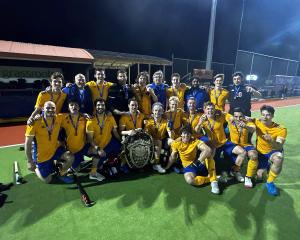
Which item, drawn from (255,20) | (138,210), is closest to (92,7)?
(138,210)

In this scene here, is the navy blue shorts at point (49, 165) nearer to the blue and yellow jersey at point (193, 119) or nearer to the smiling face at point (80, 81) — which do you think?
the smiling face at point (80, 81)

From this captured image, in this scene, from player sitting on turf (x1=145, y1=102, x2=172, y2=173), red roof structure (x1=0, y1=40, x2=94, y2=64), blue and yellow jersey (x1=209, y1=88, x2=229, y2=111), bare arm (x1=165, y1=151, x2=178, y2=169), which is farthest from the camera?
red roof structure (x1=0, y1=40, x2=94, y2=64)

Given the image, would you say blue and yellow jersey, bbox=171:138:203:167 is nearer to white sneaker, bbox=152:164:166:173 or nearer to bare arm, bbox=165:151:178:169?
bare arm, bbox=165:151:178:169

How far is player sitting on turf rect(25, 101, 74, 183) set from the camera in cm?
394

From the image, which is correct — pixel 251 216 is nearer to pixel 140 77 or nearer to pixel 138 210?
pixel 138 210

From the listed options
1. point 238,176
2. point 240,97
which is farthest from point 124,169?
point 240,97

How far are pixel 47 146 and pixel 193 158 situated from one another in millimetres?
2732

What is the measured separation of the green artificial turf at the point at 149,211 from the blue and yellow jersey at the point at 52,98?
1.46 m

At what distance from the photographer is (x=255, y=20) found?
101ft

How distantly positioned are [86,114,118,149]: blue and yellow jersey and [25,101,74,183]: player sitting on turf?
0.57 m

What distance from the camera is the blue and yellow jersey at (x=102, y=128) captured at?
4.40 m

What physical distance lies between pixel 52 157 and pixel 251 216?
3.51 m

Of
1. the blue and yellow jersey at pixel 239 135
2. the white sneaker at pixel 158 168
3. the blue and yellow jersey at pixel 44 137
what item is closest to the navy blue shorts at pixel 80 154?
the blue and yellow jersey at pixel 44 137

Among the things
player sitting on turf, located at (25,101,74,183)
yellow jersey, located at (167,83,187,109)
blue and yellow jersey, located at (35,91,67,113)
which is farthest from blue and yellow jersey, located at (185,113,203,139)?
blue and yellow jersey, located at (35,91,67,113)
